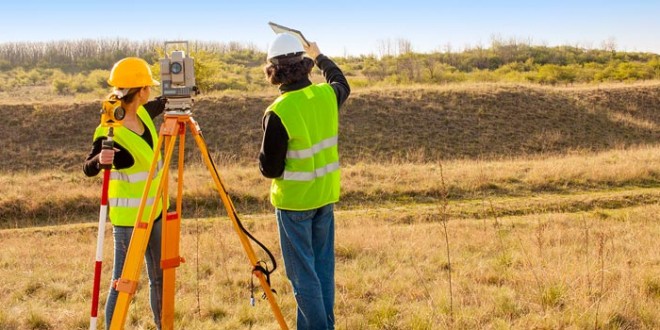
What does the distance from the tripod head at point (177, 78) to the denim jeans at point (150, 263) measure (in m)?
0.84

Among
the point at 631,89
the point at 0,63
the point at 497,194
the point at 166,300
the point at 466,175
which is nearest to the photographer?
the point at 166,300

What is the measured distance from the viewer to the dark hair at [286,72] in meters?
3.20

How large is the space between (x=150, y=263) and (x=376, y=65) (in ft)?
146

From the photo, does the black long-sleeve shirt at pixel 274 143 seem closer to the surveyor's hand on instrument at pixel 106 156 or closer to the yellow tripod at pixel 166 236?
the yellow tripod at pixel 166 236

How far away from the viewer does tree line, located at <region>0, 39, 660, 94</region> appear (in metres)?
36.7

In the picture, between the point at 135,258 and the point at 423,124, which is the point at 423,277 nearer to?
the point at 135,258

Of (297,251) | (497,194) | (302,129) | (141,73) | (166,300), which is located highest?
(141,73)

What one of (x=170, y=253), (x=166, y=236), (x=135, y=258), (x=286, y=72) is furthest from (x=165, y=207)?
(x=286, y=72)

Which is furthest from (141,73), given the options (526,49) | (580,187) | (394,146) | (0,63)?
(0,63)

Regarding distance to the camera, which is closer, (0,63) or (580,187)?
(580,187)

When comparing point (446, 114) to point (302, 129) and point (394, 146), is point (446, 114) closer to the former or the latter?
point (394, 146)

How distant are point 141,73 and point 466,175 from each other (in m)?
11.4

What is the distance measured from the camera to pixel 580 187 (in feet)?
43.7

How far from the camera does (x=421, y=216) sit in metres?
10.5
